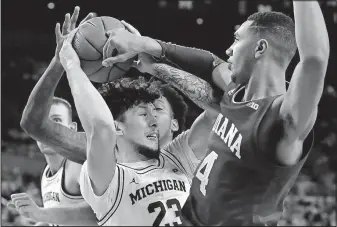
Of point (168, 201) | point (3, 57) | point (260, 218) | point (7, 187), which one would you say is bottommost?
point (7, 187)

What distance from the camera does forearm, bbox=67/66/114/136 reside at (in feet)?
7.80

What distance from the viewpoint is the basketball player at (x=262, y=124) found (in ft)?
6.28

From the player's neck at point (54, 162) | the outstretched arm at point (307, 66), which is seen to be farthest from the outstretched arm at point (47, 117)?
the outstretched arm at point (307, 66)

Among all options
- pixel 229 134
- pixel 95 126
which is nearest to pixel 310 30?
pixel 229 134

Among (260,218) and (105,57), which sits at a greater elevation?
(105,57)

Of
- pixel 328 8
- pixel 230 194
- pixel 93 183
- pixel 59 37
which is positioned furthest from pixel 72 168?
pixel 328 8

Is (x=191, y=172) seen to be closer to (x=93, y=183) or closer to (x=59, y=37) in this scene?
(x=93, y=183)

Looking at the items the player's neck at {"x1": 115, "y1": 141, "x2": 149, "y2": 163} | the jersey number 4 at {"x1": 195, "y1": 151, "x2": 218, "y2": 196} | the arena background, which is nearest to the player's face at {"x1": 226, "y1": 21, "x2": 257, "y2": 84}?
the jersey number 4 at {"x1": 195, "y1": 151, "x2": 218, "y2": 196}

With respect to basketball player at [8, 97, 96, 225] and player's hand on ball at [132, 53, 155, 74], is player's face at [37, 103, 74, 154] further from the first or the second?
player's hand on ball at [132, 53, 155, 74]

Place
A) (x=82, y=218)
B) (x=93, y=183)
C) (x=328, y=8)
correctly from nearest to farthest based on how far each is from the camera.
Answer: (x=93, y=183) → (x=82, y=218) → (x=328, y=8)

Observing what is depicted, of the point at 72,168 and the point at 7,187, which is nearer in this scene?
the point at 72,168

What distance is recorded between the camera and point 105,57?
2764mm

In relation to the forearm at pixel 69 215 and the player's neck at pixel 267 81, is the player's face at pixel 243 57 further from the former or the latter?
the forearm at pixel 69 215

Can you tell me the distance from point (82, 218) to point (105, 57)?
1380 mm
